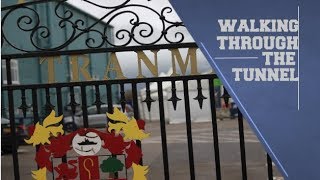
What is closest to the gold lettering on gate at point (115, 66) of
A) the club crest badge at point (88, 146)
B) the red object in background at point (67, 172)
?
the club crest badge at point (88, 146)

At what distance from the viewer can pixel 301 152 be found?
343 centimetres

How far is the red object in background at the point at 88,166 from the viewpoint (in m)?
3.56

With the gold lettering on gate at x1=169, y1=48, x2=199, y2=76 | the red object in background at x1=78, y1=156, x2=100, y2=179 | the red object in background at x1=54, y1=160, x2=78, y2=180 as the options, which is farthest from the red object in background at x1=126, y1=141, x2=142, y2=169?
the gold lettering on gate at x1=169, y1=48, x2=199, y2=76

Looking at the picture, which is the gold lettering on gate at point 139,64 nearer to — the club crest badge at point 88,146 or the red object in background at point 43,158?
the club crest badge at point 88,146

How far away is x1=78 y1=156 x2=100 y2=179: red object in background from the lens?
11.7ft

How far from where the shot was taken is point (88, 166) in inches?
140

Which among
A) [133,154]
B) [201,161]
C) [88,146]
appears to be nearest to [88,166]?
[88,146]

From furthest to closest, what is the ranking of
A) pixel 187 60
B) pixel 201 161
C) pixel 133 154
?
pixel 201 161
pixel 133 154
pixel 187 60

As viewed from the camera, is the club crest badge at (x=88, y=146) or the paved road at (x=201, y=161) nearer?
the club crest badge at (x=88, y=146)

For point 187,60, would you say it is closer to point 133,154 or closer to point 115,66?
point 115,66

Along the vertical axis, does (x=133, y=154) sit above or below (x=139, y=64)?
below

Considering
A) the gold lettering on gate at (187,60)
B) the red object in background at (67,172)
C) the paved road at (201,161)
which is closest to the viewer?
the gold lettering on gate at (187,60)

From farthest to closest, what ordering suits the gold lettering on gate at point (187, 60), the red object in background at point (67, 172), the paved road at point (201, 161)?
the paved road at point (201, 161) < the red object in background at point (67, 172) < the gold lettering on gate at point (187, 60)

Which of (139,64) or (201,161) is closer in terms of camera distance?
(139,64)
